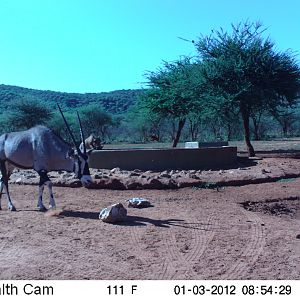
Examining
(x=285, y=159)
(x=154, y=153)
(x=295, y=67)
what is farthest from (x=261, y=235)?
(x=295, y=67)

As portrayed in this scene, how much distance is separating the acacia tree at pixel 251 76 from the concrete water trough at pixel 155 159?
5.52 m

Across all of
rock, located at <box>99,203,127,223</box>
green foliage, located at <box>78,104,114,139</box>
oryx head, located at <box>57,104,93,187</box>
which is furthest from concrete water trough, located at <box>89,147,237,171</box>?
green foliage, located at <box>78,104,114,139</box>

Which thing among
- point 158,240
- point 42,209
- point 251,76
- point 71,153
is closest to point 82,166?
point 71,153

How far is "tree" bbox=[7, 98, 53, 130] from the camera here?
48.5 meters

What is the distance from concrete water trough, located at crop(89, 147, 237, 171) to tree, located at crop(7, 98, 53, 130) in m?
31.4

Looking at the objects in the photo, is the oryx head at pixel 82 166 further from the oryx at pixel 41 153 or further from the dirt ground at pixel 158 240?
the dirt ground at pixel 158 240

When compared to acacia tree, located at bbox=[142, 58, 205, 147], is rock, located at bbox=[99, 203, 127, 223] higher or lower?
lower

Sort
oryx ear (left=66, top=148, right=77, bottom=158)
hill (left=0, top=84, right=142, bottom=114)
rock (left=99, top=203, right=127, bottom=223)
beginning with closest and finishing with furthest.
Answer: rock (left=99, top=203, right=127, bottom=223)
oryx ear (left=66, top=148, right=77, bottom=158)
hill (left=0, top=84, right=142, bottom=114)

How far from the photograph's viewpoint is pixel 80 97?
8900 cm

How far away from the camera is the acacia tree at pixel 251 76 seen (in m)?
24.7

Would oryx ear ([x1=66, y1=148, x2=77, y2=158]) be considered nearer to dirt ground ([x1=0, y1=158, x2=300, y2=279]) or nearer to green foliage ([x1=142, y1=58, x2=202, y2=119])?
dirt ground ([x1=0, y1=158, x2=300, y2=279])

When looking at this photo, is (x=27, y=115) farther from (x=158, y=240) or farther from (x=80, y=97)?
(x=158, y=240)

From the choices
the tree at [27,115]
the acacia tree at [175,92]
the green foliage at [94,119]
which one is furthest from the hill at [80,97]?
the acacia tree at [175,92]
